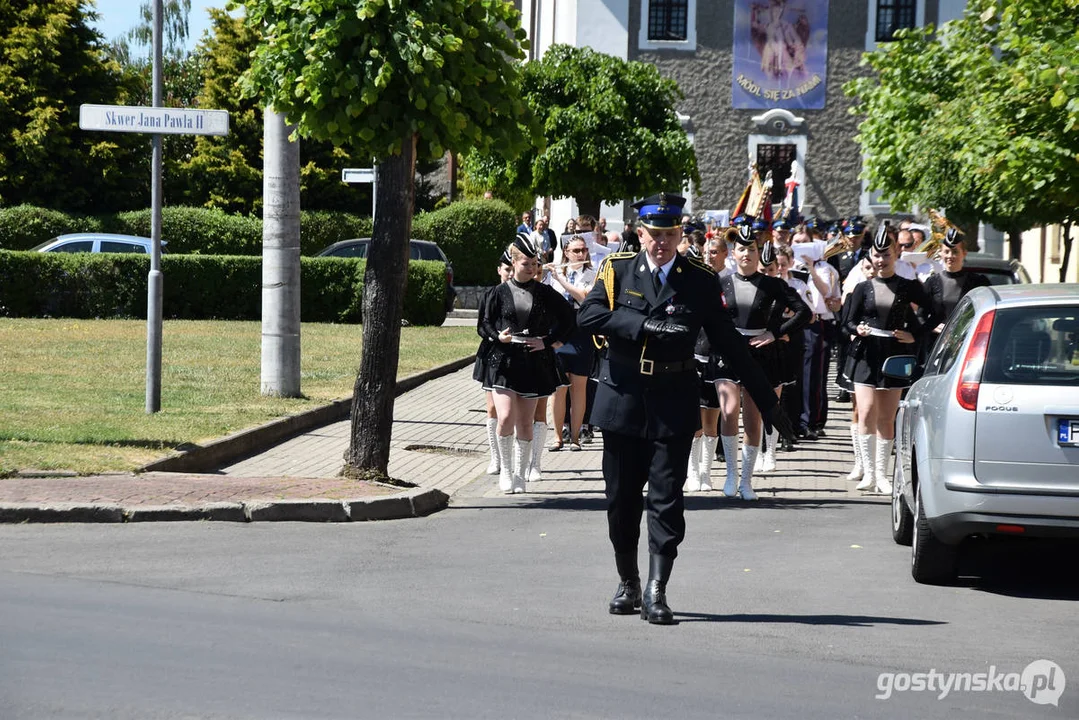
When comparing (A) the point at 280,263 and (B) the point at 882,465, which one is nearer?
(B) the point at 882,465

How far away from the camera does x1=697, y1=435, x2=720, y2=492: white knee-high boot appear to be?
38.9 feet

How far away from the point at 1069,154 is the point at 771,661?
11.0m

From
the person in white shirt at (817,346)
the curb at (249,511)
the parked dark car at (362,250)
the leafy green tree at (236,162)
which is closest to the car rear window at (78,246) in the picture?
the parked dark car at (362,250)

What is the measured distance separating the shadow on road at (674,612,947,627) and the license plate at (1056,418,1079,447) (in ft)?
3.57

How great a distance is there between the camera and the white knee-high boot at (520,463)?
11531 millimetres

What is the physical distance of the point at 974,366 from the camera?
7648 mm

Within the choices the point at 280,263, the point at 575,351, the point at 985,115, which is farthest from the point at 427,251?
the point at 575,351

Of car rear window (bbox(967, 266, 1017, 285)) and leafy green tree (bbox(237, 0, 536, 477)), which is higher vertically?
leafy green tree (bbox(237, 0, 536, 477))

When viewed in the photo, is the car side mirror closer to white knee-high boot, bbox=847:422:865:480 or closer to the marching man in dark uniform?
the marching man in dark uniform

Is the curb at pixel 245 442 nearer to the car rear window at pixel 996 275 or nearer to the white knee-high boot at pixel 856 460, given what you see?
the white knee-high boot at pixel 856 460

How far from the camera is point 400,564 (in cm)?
834

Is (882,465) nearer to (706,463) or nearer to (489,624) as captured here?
(706,463)

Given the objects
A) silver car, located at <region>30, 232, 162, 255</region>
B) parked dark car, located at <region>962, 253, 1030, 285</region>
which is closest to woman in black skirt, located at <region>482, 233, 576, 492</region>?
parked dark car, located at <region>962, 253, 1030, 285</region>

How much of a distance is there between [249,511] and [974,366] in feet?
15.1
